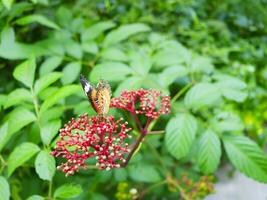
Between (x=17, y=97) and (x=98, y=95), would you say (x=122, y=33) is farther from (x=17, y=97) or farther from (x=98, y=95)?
(x=98, y=95)

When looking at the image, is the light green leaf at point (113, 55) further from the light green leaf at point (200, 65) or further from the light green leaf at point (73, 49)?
the light green leaf at point (200, 65)

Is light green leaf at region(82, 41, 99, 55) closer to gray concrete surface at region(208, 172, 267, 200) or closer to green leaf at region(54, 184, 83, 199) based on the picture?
green leaf at region(54, 184, 83, 199)

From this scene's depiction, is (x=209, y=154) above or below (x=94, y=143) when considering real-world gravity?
below

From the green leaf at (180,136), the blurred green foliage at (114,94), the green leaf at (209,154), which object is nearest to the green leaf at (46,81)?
the blurred green foliage at (114,94)

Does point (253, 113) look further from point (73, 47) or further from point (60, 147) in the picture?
point (60, 147)

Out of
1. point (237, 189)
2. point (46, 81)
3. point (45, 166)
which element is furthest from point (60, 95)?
point (237, 189)
